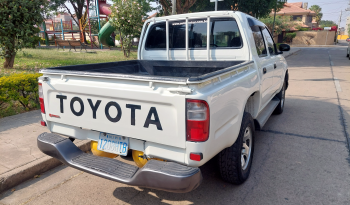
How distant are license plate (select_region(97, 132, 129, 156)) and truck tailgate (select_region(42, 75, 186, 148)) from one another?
0.33 feet

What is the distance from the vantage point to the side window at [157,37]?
14.2 feet

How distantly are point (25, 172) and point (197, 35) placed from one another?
9.88ft

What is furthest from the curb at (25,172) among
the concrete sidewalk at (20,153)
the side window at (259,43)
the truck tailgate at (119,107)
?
the side window at (259,43)

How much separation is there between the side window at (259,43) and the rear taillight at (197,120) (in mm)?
2236

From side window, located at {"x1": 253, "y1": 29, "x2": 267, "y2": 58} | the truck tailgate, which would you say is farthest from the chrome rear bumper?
side window, located at {"x1": 253, "y1": 29, "x2": 267, "y2": 58}

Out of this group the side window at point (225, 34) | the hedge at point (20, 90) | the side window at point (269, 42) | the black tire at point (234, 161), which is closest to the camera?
the black tire at point (234, 161)

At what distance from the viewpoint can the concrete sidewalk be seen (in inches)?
127

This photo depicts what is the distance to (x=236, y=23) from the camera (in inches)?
148

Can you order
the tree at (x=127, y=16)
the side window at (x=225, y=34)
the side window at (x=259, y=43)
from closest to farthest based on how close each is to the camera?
1. the side window at (x=225, y=34)
2. the side window at (x=259, y=43)
3. the tree at (x=127, y=16)

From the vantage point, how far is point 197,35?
4.09 meters

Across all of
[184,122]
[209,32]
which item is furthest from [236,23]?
[184,122]

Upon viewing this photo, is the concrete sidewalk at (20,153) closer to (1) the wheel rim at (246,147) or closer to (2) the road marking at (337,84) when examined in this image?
(1) the wheel rim at (246,147)

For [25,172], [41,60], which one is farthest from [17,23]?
[25,172]

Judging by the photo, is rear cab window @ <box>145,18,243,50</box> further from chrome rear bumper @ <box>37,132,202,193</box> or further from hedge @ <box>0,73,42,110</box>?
hedge @ <box>0,73,42,110</box>
